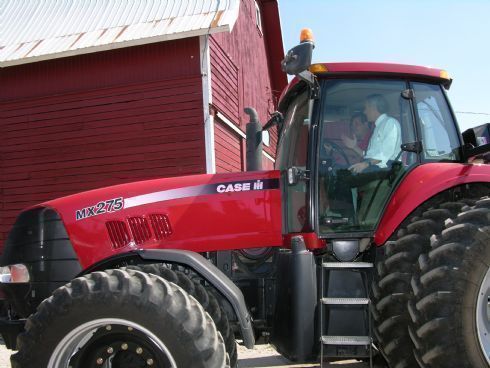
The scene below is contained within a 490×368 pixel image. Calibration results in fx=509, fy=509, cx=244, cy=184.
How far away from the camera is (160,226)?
3768 mm

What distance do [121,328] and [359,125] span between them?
7.04 feet

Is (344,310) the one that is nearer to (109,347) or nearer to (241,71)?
(109,347)

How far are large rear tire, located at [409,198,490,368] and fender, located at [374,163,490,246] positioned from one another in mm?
287

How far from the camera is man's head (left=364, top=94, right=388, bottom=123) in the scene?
3.74m

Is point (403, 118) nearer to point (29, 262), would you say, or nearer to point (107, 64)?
point (29, 262)

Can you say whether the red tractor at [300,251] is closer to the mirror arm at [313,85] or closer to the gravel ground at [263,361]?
the mirror arm at [313,85]

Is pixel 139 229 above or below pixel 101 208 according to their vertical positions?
below

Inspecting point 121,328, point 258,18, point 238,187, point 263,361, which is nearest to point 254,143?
point 238,187

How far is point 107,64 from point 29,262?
7154 mm

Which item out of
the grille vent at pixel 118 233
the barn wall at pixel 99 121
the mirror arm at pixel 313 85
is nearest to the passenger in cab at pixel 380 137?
the mirror arm at pixel 313 85

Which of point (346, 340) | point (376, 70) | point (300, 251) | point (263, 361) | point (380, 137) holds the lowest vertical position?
point (263, 361)

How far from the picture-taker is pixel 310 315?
333cm

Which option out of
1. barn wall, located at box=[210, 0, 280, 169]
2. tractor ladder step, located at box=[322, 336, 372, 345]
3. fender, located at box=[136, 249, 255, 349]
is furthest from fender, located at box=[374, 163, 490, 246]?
barn wall, located at box=[210, 0, 280, 169]

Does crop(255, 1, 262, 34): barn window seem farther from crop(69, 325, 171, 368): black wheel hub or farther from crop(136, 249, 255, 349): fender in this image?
crop(69, 325, 171, 368): black wheel hub
